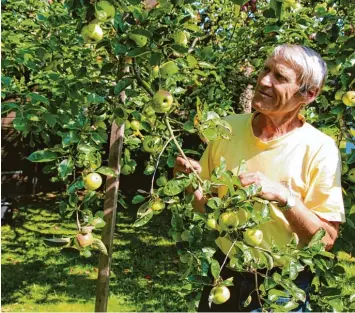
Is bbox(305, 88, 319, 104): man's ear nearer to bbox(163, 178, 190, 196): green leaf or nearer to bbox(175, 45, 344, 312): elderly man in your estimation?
bbox(175, 45, 344, 312): elderly man

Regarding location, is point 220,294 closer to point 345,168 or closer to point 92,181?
point 92,181

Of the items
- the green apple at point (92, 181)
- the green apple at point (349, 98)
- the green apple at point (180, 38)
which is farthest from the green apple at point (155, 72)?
the green apple at point (349, 98)

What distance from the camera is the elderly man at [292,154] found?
1.58 metres

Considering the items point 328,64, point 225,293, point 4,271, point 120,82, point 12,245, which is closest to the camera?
point 225,293

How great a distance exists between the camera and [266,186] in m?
1.35

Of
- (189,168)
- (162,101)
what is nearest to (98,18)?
(162,101)

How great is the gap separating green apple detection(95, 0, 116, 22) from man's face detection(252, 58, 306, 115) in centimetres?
58

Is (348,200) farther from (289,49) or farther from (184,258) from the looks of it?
(184,258)

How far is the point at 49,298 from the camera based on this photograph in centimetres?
383

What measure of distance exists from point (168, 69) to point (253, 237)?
495mm

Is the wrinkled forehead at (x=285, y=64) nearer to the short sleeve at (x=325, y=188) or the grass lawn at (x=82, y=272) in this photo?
the short sleeve at (x=325, y=188)

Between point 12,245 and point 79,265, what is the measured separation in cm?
A: 95

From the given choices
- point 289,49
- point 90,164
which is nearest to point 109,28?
point 90,164

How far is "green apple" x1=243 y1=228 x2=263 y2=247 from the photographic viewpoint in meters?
1.22
